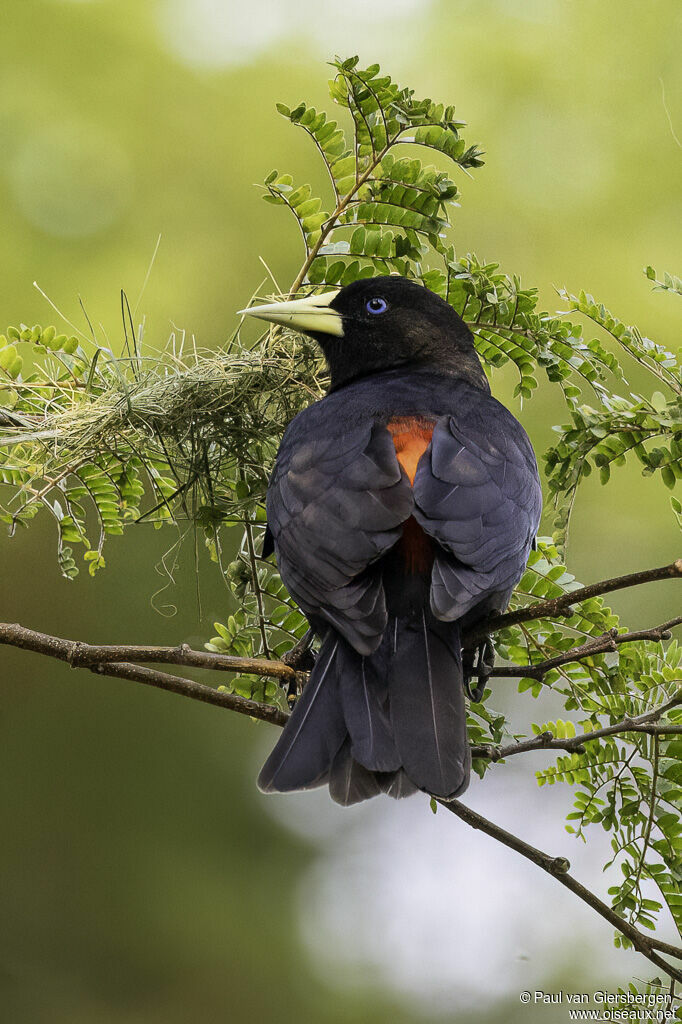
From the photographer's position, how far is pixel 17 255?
352 cm

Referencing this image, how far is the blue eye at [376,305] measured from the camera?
6.56 feet

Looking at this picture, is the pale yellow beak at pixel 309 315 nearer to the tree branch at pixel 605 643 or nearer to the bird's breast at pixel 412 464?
the bird's breast at pixel 412 464

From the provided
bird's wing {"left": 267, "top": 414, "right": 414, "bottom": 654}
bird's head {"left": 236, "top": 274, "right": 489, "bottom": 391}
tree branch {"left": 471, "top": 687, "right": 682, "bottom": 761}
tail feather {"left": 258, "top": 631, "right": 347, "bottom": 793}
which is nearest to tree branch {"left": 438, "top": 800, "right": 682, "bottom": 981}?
tree branch {"left": 471, "top": 687, "right": 682, "bottom": 761}

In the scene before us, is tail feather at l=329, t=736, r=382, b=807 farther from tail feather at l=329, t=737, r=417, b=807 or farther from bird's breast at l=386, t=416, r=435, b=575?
bird's breast at l=386, t=416, r=435, b=575

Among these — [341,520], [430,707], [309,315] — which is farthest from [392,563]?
[309,315]

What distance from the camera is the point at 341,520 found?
60.1 inches

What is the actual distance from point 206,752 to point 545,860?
95.8 inches

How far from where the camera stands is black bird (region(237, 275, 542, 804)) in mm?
1390

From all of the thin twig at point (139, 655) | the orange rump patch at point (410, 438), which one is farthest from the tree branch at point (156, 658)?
the orange rump patch at point (410, 438)

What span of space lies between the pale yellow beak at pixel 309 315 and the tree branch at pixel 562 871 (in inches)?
33.3

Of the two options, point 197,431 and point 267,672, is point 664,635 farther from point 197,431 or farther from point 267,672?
point 197,431

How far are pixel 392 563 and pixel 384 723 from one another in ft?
0.76

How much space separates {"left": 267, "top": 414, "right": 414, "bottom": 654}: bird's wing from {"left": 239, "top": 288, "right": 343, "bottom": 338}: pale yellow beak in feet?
0.91

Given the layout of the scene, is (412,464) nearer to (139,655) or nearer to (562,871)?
(139,655)
